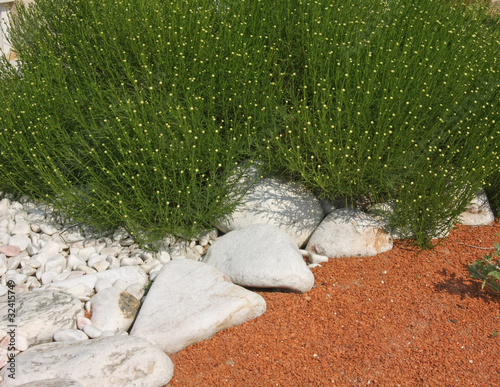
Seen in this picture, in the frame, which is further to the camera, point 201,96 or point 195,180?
point 201,96

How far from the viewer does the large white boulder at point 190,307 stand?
9.34 ft

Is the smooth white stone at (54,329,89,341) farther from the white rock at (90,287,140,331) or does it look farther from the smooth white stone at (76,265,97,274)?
the smooth white stone at (76,265,97,274)

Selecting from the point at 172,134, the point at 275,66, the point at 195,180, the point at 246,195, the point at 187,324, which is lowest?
the point at 187,324

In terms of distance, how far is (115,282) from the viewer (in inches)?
133

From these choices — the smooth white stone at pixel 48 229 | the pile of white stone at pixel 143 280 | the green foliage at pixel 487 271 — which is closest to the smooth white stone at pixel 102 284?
the pile of white stone at pixel 143 280

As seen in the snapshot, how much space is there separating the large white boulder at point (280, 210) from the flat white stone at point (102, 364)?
1407 mm

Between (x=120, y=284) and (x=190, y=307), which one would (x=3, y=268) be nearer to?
(x=120, y=284)

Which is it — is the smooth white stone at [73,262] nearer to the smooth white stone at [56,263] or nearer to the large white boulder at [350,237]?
the smooth white stone at [56,263]

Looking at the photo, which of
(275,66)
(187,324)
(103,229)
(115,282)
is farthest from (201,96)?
(187,324)

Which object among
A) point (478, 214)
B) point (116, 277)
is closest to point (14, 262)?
point (116, 277)

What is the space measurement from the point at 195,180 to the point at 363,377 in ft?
5.65

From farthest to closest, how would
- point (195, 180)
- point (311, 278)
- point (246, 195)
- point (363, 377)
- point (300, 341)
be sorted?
point (246, 195) < point (195, 180) < point (311, 278) < point (300, 341) < point (363, 377)

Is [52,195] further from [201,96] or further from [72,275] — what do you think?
[201,96]

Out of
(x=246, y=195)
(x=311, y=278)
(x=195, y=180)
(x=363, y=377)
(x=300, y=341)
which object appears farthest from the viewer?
(x=246, y=195)
